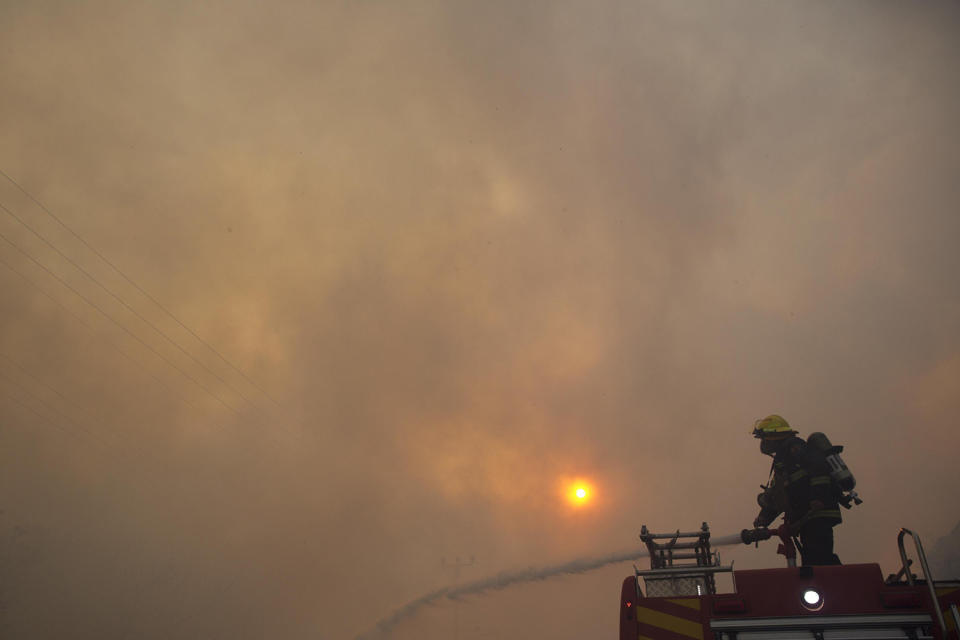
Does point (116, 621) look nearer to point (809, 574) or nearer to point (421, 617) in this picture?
point (421, 617)

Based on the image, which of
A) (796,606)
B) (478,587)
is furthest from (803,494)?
(478,587)

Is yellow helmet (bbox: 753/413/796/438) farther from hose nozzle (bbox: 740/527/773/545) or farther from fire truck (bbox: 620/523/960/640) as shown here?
fire truck (bbox: 620/523/960/640)

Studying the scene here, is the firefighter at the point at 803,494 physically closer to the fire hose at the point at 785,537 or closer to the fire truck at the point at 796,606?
the fire hose at the point at 785,537

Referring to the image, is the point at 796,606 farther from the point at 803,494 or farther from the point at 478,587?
the point at 478,587

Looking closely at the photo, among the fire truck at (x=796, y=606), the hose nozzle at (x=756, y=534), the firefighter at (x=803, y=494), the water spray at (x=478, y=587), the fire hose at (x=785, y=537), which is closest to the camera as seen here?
the fire truck at (x=796, y=606)

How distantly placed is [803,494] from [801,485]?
8 centimetres

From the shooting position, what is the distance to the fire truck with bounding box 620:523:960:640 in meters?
4.01

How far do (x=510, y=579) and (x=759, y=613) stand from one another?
95.1ft

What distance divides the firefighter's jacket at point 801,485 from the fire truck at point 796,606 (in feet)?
2.92

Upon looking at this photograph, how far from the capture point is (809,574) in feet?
14.3

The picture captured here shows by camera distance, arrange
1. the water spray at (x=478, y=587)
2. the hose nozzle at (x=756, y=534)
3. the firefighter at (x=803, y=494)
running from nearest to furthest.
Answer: the firefighter at (x=803, y=494) < the hose nozzle at (x=756, y=534) < the water spray at (x=478, y=587)

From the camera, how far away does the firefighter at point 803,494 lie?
225 inches

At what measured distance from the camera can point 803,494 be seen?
5.96 metres

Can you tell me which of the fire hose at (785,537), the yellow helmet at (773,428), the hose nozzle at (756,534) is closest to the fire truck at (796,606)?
the fire hose at (785,537)
